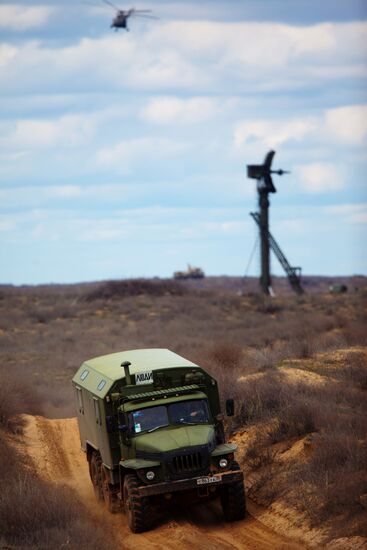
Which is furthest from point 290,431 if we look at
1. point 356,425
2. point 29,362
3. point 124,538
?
point 29,362

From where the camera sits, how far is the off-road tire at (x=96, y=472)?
19594mm

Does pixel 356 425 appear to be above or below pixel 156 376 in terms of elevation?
below

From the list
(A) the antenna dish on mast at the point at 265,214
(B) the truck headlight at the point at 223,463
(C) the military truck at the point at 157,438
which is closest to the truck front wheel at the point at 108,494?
(C) the military truck at the point at 157,438

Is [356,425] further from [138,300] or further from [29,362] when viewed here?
[138,300]

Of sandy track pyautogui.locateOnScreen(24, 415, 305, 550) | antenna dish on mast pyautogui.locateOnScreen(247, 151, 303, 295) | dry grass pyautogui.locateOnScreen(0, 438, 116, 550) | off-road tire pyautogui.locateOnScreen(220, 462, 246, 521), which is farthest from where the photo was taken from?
antenna dish on mast pyautogui.locateOnScreen(247, 151, 303, 295)

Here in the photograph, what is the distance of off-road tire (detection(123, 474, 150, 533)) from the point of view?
16734mm

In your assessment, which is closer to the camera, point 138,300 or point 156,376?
point 156,376

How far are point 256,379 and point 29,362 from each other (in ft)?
57.5

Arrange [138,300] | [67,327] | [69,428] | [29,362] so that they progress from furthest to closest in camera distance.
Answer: [138,300]
[67,327]
[29,362]
[69,428]

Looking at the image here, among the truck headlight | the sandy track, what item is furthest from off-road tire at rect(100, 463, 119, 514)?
the truck headlight

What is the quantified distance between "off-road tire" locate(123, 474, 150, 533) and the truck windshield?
0.89 meters

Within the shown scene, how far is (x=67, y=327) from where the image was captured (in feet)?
177

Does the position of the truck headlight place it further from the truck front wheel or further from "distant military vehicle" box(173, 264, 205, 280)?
"distant military vehicle" box(173, 264, 205, 280)

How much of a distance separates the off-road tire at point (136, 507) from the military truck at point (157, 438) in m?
0.02
